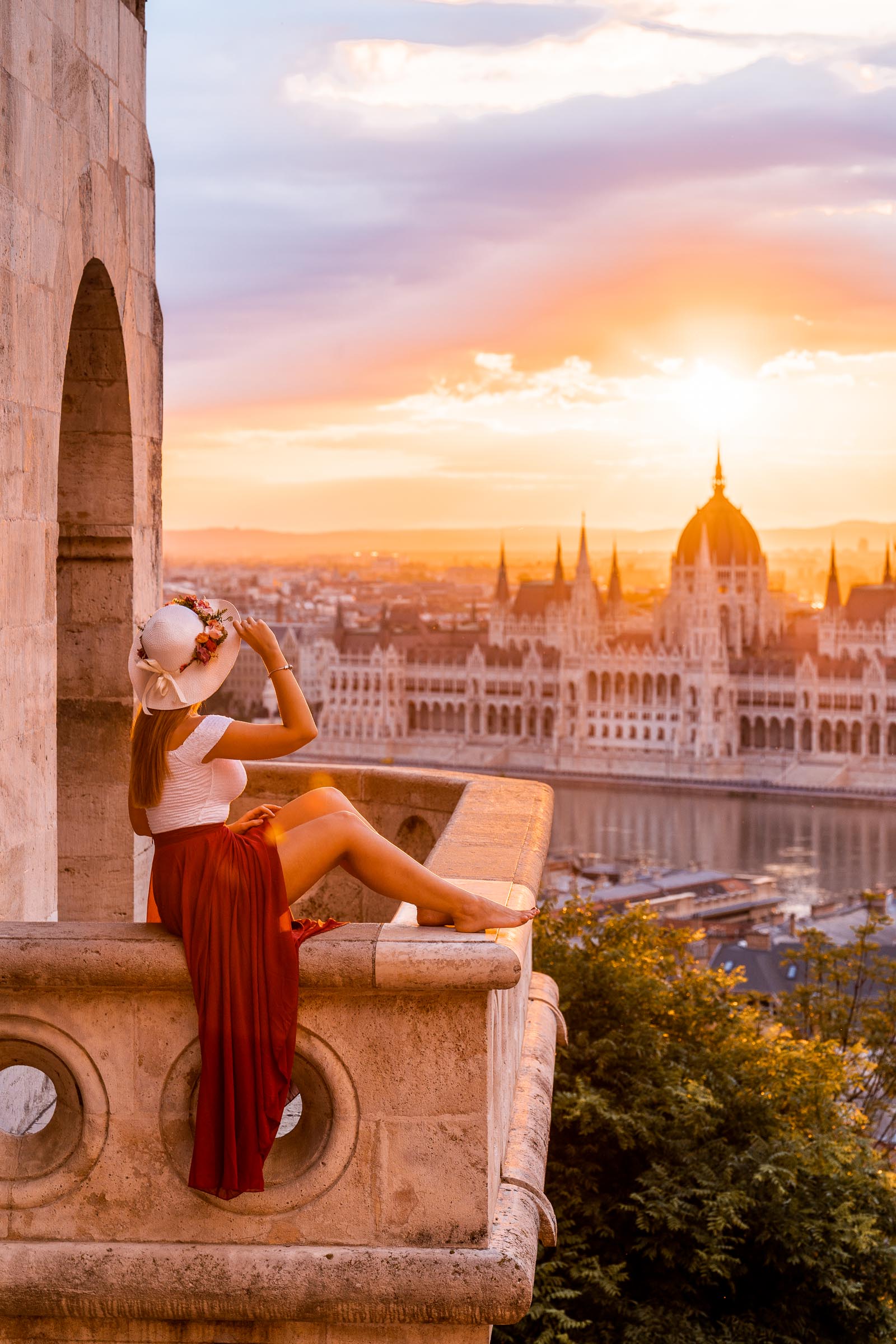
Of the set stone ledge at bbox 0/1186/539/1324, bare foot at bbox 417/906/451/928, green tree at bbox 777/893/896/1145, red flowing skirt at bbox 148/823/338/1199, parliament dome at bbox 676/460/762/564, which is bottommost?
green tree at bbox 777/893/896/1145

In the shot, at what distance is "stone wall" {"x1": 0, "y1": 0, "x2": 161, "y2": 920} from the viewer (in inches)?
129

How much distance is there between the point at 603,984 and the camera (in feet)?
23.0

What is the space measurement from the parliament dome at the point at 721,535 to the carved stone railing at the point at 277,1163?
277 ft

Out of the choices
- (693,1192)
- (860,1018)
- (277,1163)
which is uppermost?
(277,1163)

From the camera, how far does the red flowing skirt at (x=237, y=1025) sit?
260 centimetres

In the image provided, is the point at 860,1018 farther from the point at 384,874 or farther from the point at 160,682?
the point at 160,682

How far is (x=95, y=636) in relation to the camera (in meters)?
4.32

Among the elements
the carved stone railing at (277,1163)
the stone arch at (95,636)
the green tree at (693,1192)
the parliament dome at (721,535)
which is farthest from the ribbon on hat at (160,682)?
the parliament dome at (721,535)

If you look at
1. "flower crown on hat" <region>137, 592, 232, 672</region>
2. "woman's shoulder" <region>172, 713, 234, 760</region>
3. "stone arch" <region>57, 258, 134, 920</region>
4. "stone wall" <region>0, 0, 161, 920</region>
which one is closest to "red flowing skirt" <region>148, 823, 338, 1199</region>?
"woman's shoulder" <region>172, 713, 234, 760</region>

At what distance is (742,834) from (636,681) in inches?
799

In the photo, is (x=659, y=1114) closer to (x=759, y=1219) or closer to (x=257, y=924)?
(x=759, y=1219)

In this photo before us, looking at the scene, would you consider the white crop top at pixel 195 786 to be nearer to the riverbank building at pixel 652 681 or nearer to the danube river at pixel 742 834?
the danube river at pixel 742 834

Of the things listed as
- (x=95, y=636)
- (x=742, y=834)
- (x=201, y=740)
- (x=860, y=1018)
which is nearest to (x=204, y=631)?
(x=201, y=740)

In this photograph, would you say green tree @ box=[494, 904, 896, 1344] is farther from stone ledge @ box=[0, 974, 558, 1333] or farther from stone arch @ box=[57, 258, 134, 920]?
stone ledge @ box=[0, 974, 558, 1333]
